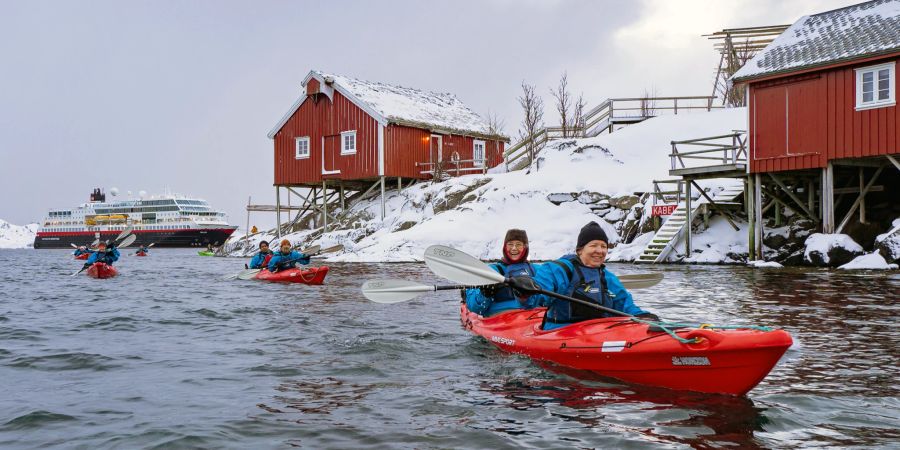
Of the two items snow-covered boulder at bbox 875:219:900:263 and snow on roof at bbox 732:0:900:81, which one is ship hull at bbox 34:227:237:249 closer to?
snow on roof at bbox 732:0:900:81

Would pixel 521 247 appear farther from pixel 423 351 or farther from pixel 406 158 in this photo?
pixel 406 158

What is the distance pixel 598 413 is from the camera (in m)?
5.24

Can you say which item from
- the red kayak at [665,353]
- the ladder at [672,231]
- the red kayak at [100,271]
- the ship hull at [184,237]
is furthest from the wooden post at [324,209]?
the ship hull at [184,237]

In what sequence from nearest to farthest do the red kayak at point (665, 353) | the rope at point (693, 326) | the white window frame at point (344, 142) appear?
the red kayak at point (665, 353), the rope at point (693, 326), the white window frame at point (344, 142)

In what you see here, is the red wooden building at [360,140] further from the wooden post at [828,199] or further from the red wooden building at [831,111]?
the wooden post at [828,199]

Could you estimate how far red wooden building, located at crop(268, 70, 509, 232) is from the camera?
34125 mm

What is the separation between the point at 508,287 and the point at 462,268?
1.18m

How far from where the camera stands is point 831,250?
1833cm

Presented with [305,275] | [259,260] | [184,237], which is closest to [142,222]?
[184,237]

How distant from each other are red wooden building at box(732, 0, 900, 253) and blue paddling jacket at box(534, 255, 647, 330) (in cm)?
1452

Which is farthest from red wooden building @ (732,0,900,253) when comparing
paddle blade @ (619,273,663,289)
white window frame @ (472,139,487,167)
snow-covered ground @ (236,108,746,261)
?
white window frame @ (472,139,487,167)

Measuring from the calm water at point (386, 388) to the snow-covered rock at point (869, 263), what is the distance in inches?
251

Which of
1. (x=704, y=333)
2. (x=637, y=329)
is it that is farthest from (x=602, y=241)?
(x=704, y=333)

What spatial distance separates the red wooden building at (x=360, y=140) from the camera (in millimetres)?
34125
